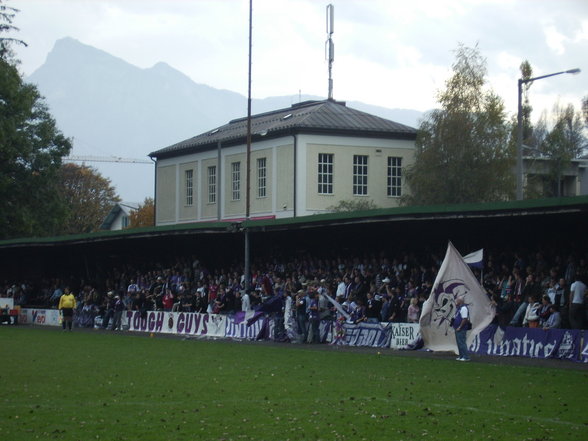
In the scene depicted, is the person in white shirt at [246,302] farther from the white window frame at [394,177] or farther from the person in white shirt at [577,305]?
the white window frame at [394,177]

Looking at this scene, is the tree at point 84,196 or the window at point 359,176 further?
the tree at point 84,196

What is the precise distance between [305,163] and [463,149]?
357 inches

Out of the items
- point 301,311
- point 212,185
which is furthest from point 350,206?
point 301,311

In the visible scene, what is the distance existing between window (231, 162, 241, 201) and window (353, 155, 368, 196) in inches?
283

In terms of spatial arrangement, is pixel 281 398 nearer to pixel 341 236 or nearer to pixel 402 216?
pixel 402 216

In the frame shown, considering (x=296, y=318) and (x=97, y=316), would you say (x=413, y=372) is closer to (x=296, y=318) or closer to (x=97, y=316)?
(x=296, y=318)

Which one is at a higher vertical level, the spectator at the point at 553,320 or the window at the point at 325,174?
the window at the point at 325,174

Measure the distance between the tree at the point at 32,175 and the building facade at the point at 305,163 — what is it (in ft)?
38.1

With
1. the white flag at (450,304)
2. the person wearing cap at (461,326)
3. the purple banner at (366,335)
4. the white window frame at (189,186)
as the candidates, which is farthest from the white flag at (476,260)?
the white window frame at (189,186)

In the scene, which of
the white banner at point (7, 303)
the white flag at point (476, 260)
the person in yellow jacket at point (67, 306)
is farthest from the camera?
the white banner at point (7, 303)

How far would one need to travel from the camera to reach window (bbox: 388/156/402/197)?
2373 inches

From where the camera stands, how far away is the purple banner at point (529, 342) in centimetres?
2456

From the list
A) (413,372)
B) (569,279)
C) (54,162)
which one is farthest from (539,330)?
(54,162)

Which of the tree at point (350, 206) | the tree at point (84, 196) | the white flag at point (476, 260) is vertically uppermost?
the tree at point (84, 196)
